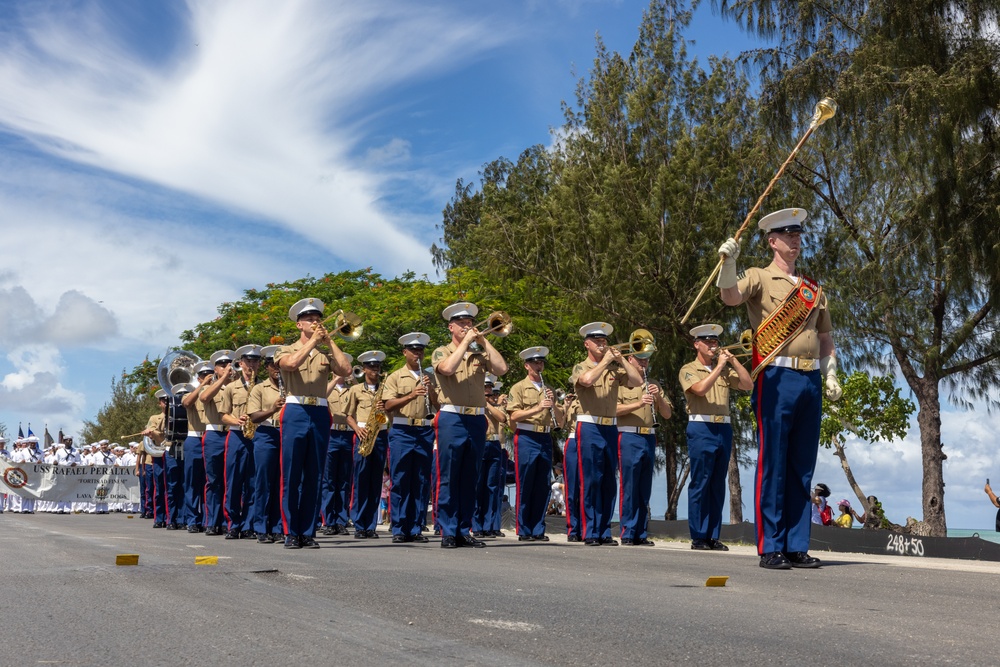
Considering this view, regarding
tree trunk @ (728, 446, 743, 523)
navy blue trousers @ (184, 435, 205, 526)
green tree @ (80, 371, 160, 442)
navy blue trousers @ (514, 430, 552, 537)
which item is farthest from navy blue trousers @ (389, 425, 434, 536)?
green tree @ (80, 371, 160, 442)

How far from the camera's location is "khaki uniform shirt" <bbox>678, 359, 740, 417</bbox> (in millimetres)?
12867

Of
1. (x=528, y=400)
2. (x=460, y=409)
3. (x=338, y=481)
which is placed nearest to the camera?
(x=460, y=409)

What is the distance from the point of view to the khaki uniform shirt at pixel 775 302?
895cm

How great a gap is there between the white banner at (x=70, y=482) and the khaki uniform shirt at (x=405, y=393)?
23.6 metres

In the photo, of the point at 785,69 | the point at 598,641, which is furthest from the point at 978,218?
the point at 598,641

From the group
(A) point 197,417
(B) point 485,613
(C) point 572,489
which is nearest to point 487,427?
(C) point 572,489

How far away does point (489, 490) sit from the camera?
19.0 meters

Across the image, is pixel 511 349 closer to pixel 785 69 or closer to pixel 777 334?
pixel 785 69

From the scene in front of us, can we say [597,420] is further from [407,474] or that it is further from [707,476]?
[407,474]

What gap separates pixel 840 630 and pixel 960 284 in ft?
61.2

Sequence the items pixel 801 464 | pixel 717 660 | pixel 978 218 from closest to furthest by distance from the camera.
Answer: pixel 717 660 → pixel 801 464 → pixel 978 218

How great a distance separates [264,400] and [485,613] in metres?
8.43

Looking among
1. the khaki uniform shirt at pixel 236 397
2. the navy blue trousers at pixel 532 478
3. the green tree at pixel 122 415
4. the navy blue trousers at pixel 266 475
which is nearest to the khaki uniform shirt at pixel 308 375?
the navy blue trousers at pixel 266 475

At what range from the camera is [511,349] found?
31.6 meters
